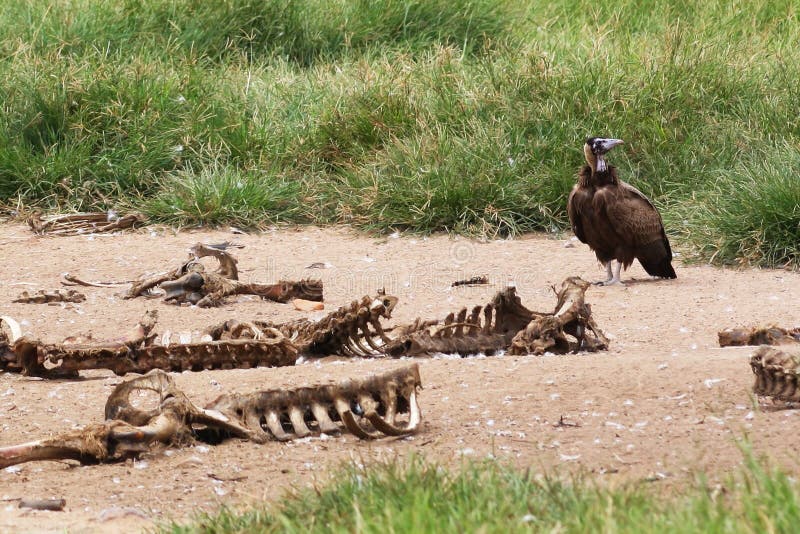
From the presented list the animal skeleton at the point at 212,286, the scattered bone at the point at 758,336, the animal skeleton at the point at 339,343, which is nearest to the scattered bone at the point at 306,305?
the animal skeleton at the point at 212,286

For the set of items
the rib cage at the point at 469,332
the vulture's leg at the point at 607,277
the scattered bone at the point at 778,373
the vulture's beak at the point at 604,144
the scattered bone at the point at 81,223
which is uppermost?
→ the scattered bone at the point at 778,373

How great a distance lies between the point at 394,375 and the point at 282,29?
8644mm

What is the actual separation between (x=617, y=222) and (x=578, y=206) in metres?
0.29

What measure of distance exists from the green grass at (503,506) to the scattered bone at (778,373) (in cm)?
71

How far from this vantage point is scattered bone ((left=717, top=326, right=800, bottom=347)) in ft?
15.4

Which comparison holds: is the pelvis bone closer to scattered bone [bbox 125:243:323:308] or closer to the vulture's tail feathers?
scattered bone [bbox 125:243:323:308]

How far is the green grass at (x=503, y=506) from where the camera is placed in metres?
2.23

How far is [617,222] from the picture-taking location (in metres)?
7.27

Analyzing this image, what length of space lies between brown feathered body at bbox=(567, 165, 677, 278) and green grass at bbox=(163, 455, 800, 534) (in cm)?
459

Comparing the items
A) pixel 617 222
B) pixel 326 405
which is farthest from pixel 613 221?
pixel 326 405

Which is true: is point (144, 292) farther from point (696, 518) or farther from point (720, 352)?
point (696, 518)

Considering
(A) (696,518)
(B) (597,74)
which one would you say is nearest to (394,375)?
(A) (696,518)

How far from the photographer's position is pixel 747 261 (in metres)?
7.63

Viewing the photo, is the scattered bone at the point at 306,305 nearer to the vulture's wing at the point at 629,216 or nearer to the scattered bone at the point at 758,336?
the vulture's wing at the point at 629,216
